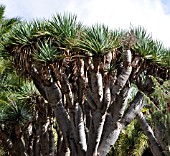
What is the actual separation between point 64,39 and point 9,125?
5135 millimetres

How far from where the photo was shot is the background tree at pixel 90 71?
8.64 m

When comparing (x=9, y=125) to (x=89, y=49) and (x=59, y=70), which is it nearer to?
(x=59, y=70)

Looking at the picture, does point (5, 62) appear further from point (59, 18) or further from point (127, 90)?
point (127, 90)

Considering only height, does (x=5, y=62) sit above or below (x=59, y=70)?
above

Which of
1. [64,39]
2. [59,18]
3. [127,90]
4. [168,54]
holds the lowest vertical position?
→ [127,90]

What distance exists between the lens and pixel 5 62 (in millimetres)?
11820

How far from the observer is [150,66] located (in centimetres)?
944

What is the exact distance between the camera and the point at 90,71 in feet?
27.9

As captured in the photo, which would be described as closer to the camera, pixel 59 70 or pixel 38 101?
pixel 59 70

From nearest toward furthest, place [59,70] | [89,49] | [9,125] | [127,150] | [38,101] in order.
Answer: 1. [89,49]
2. [59,70]
3. [38,101]
4. [9,125]
5. [127,150]

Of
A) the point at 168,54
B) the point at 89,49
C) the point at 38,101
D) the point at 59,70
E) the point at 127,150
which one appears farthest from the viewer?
the point at 127,150

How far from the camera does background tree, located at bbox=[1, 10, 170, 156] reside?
8641 millimetres

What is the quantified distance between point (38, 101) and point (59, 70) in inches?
115

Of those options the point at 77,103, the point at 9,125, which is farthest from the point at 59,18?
the point at 9,125
